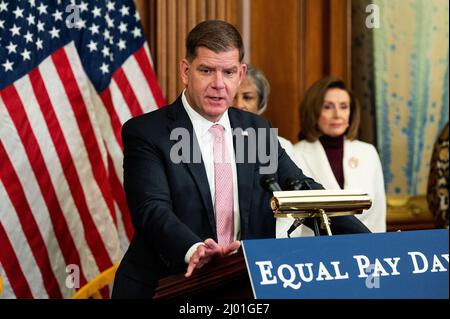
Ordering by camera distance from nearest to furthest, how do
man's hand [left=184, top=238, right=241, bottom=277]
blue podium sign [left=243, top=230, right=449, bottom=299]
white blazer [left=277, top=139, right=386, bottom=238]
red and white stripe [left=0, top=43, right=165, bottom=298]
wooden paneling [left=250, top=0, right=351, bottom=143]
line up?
blue podium sign [left=243, top=230, right=449, bottom=299] < man's hand [left=184, top=238, right=241, bottom=277] < red and white stripe [left=0, top=43, right=165, bottom=298] < white blazer [left=277, top=139, right=386, bottom=238] < wooden paneling [left=250, top=0, right=351, bottom=143]

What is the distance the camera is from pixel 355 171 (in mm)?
4926

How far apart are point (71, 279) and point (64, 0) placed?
1.46 metres

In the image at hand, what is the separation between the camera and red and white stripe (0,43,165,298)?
4.24m

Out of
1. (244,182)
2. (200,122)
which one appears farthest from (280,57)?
(244,182)

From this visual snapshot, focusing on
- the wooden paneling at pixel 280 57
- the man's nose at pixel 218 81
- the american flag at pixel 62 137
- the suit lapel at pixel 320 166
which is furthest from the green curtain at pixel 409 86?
the man's nose at pixel 218 81

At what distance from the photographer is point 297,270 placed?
2066 millimetres

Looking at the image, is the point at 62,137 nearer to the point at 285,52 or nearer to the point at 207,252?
the point at 285,52

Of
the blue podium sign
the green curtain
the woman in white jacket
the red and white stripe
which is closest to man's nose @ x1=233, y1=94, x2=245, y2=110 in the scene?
the woman in white jacket

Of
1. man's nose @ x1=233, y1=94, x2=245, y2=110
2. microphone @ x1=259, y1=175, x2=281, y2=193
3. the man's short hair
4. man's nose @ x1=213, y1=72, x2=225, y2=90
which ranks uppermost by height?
the man's short hair

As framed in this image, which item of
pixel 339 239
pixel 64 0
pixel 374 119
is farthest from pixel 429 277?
pixel 374 119

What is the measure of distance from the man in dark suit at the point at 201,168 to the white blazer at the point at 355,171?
1990 millimetres

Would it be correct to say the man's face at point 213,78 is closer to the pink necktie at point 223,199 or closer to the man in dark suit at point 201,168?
the man in dark suit at point 201,168

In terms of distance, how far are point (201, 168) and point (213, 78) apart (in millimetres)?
306

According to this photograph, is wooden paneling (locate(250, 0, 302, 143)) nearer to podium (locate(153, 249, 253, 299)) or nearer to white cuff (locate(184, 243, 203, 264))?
white cuff (locate(184, 243, 203, 264))
